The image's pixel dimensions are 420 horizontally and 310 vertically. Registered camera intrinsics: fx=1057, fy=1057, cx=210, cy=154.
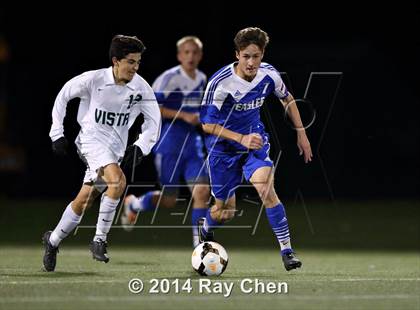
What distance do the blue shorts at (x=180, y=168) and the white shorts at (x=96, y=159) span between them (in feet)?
8.27

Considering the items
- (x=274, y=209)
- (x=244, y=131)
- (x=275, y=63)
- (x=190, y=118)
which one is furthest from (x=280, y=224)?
(x=275, y=63)

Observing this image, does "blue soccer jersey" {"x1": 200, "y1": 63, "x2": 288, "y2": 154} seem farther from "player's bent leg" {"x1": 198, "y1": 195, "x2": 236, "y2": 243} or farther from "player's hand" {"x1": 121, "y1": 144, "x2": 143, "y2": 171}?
"player's hand" {"x1": 121, "y1": 144, "x2": 143, "y2": 171}

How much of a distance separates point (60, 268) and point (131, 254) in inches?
72.8

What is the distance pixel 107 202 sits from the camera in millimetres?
8219

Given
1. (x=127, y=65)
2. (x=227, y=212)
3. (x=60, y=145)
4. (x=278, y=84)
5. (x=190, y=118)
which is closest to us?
(x=60, y=145)

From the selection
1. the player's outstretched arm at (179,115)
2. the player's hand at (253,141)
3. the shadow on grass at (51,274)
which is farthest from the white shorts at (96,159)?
the player's outstretched arm at (179,115)

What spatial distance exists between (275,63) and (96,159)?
742 cm

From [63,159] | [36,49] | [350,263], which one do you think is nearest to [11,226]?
[63,159]

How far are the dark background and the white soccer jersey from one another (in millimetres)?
6867

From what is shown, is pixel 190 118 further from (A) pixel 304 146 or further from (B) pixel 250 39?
(B) pixel 250 39

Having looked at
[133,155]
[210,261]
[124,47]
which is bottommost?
[210,261]

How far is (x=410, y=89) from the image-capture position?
16.4 m

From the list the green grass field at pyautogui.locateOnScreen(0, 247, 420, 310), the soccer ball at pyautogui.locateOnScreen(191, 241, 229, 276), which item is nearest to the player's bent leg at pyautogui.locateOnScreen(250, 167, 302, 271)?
the green grass field at pyautogui.locateOnScreen(0, 247, 420, 310)

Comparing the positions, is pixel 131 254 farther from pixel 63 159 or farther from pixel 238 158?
pixel 63 159
